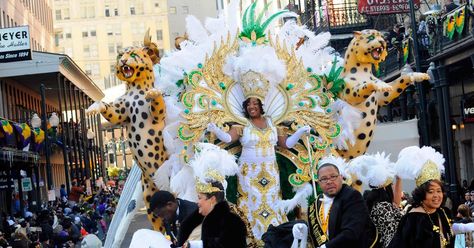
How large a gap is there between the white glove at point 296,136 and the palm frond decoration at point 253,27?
1.33m

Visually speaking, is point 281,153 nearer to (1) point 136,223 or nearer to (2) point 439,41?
(2) point 439,41

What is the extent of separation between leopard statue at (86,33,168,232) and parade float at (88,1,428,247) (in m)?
0.01

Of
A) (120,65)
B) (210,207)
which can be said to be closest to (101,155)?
(120,65)

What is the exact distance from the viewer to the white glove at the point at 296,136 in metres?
11.9

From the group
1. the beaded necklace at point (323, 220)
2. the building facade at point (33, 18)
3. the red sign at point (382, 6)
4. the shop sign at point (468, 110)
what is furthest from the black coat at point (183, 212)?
the building facade at point (33, 18)

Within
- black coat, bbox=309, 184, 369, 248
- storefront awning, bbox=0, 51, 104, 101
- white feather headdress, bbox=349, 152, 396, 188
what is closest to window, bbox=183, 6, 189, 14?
storefront awning, bbox=0, 51, 104, 101

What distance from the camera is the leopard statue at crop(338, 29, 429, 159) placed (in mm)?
12727

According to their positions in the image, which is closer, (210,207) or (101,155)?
(210,207)

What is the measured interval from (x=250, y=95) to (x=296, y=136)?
0.75 metres

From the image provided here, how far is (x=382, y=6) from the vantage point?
30984 millimetres

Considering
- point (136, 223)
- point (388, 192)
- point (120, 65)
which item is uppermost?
point (120, 65)

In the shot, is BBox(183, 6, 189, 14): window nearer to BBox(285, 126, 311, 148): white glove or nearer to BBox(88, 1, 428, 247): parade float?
BBox(88, 1, 428, 247): parade float

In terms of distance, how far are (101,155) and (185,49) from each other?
59934 mm

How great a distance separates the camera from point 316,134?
1245 cm
